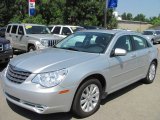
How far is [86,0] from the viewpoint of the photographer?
95.1 feet

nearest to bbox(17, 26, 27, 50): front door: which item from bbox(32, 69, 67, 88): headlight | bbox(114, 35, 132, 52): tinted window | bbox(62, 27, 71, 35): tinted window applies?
bbox(62, 27, 71, 35): tinted window

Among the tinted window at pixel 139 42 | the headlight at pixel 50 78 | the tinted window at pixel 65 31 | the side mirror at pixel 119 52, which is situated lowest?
the headlight at pixel 50 78

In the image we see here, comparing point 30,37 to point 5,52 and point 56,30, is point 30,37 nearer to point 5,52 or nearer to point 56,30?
point 5,52

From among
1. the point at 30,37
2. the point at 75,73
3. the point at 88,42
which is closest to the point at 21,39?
the point at 30,37

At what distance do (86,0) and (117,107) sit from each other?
80.4 ft

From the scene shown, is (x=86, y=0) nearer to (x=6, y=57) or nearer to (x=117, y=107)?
(x=6, y=57)

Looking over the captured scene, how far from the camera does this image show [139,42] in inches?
273

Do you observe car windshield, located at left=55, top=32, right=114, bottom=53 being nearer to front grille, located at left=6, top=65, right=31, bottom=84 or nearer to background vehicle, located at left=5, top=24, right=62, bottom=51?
front grille, located at left=6, top=65, right=31, bottom=84

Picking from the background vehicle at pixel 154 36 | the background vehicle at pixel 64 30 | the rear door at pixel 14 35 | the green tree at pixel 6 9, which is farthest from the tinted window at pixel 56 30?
the green tree at pixel 6 9

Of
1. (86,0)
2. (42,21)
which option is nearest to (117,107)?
(86,0)

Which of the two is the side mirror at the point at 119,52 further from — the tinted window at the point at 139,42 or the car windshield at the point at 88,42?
the tinted window at the point at 139,42

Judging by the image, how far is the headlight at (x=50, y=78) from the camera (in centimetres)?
441

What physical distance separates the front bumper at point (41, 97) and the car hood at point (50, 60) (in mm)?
312

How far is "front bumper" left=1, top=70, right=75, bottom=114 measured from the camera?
4.36 metres
